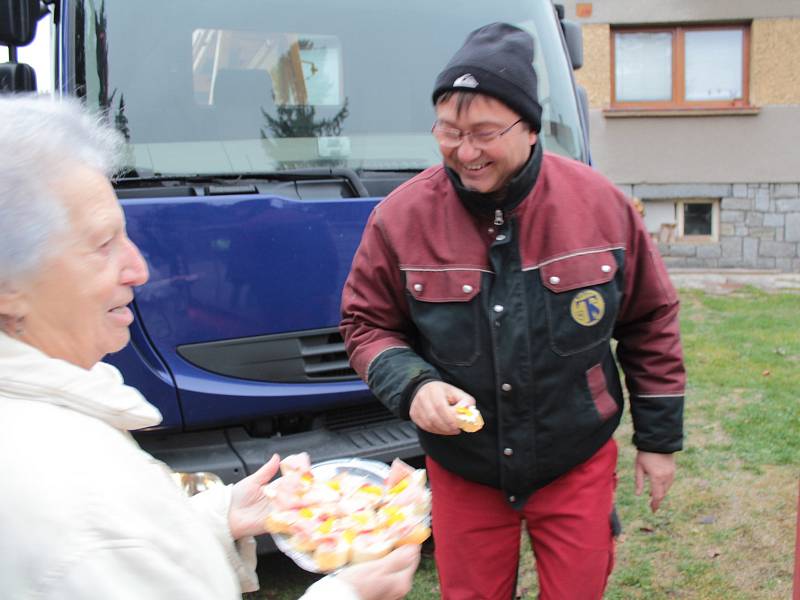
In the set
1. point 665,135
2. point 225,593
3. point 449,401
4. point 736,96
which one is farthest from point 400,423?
point 736,96

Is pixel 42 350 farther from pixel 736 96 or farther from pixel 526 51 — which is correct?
pixel 736 96

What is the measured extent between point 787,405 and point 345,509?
4433 mm

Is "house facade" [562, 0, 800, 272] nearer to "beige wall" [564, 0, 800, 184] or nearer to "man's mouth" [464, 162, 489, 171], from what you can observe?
"beige wall" [564, 0, 800, 184]

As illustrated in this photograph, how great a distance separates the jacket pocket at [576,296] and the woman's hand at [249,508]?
832 millimetres

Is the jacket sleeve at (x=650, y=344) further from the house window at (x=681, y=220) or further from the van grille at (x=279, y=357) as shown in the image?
the house window at (x=681, y=220)

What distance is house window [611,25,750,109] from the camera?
10141mm

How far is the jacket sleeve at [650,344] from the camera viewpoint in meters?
2.09

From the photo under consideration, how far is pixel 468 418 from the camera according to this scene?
1811 mm

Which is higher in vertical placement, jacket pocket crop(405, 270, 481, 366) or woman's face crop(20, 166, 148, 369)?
woman's face crop(20, 166, 148, 369)

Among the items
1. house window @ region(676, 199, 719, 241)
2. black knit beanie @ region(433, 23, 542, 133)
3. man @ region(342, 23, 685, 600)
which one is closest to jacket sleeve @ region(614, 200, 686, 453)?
man @ region(342, 23, 685, 600)

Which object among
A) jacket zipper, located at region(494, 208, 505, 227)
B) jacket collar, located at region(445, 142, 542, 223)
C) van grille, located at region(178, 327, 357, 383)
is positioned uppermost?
jacket collar, located at region(445, 142, 542, 223)

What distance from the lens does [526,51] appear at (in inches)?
79.6

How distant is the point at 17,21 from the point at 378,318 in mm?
1864

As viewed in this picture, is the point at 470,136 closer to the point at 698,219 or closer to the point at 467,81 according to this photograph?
the point at 467,81
